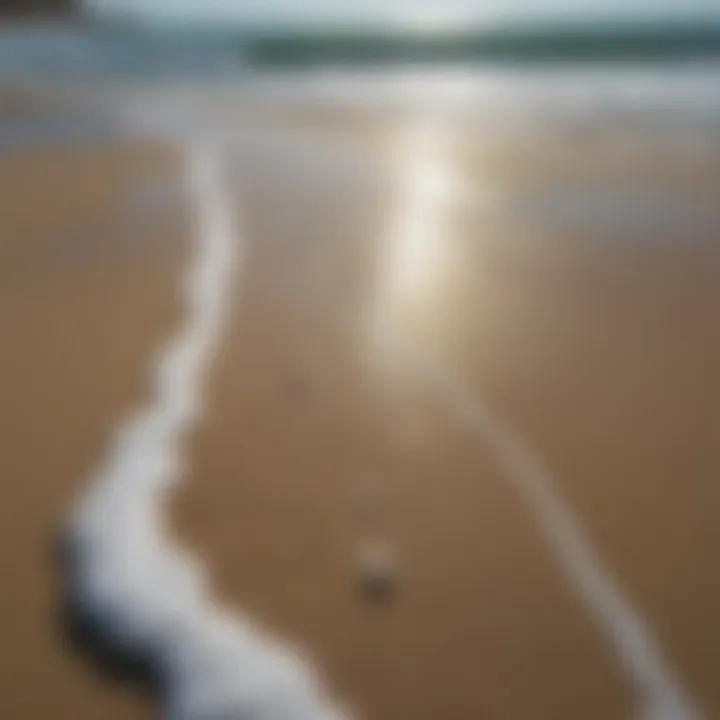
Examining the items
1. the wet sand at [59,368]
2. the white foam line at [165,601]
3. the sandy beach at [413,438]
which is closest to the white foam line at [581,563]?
the sandy beach at [413,438]

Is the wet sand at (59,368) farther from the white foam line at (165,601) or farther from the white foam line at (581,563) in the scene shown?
the white foam line at (581,563)

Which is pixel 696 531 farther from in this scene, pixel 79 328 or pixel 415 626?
pixel 79 328

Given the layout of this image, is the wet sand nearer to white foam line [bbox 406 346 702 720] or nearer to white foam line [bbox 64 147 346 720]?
white foam line [bbox 64 147 346 720]

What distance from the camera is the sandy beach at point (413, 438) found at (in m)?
1.79

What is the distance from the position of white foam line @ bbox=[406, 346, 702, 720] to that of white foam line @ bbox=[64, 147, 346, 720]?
55cm

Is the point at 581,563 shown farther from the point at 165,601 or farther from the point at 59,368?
the point at 59,368

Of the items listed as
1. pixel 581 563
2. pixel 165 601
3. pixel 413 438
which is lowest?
pixel 165 601

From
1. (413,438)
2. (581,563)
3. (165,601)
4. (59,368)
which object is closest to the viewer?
(165,601)

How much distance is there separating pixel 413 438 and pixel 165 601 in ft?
2.68

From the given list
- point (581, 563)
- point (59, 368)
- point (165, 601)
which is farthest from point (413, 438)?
point (59, 368)

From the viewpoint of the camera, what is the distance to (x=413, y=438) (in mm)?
2477

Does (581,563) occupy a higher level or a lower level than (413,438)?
lower

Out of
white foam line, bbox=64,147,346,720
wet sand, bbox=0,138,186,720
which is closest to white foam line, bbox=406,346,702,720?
white foam line, bbox=64,147,346,720

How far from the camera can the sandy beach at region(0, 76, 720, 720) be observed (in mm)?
1786
